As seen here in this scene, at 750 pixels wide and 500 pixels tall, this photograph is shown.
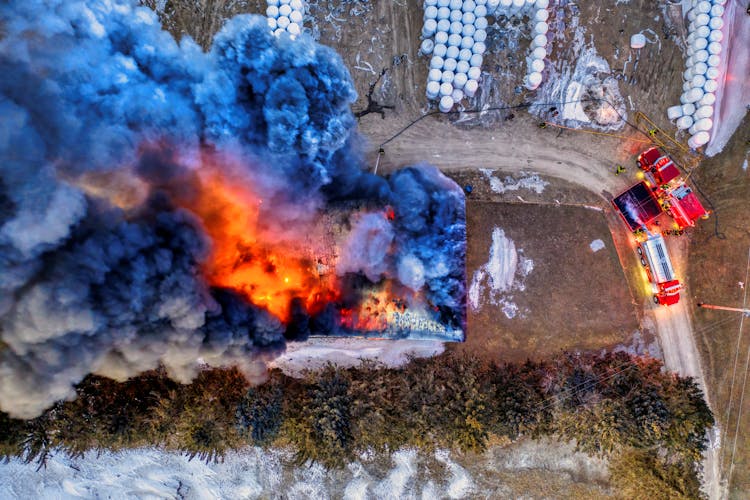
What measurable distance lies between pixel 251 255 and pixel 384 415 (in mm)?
8679

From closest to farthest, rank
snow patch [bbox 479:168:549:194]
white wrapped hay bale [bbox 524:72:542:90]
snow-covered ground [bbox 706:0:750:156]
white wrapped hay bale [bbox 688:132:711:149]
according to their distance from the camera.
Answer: white wrapped hay bale [bbox 688:132:711:149], white wrapped hay bale [bbox 524:72:542:90], snow-covered ground [bbox 706:0:750:156], snow patch [bbox 479:168:549:194]

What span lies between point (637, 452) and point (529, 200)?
12065 millimetres

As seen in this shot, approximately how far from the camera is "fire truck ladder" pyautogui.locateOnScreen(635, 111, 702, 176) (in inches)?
887

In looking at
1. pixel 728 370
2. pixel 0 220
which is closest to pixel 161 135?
pixel 0 220

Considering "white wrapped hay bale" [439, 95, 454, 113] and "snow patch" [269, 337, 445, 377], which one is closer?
"white wrapped hay bale" [439, 95, 454, 113]

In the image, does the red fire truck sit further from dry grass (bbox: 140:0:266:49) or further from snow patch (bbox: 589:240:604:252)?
dry grass (bbox: 140:0:266:49)

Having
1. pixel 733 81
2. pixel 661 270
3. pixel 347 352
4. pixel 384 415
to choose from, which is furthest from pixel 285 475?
pixel 733 81

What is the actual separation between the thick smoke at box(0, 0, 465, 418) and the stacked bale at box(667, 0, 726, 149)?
457 inches

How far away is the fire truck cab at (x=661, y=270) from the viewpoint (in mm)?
21766

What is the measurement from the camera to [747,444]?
2262 centimetres

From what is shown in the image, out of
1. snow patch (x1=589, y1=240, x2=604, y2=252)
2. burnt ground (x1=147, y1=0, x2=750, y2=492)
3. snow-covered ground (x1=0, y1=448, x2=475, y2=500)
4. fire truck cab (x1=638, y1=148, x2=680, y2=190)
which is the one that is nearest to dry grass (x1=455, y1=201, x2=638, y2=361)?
snow patch (x1=589, y1=240, x2=604, y2=252)

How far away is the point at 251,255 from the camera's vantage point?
19516 mm

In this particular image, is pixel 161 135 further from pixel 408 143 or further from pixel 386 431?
pixel 386 431

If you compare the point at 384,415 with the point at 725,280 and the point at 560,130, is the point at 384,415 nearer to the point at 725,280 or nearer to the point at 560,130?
the point at 560,130
